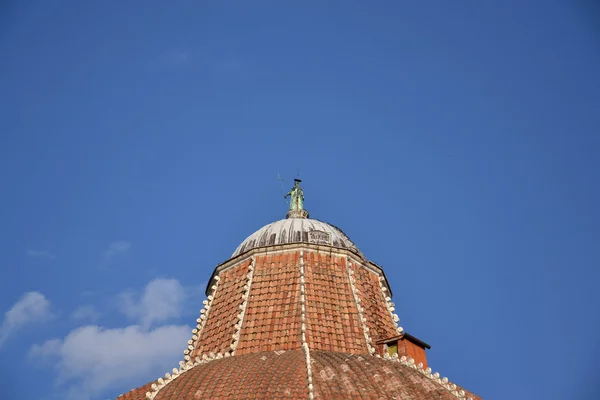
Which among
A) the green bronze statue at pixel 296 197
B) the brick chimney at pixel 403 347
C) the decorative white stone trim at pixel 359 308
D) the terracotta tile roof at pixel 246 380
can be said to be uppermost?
the green bronze statue at pixel 296 197

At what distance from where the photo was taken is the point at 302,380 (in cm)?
3150

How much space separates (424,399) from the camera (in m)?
32.0

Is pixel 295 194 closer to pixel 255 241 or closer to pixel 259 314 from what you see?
pixel 255 241

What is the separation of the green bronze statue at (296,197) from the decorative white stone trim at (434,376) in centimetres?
1118

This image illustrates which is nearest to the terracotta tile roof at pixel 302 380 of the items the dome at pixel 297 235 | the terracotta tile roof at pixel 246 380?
the terracotta tile roof at pixel 246 380

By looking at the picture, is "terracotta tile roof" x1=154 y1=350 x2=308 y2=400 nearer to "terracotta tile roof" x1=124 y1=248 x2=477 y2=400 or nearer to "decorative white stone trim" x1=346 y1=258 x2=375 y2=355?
"terracotta tile roof" x1=124 y1=248 x2=477 y2=400

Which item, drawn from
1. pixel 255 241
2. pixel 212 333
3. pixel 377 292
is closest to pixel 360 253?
pixel 377 292

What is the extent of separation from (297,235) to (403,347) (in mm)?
7790

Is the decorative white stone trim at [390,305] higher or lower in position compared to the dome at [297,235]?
lower

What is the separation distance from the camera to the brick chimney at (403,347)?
3716 cm

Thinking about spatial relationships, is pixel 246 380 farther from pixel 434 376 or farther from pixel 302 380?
pixel 434 376

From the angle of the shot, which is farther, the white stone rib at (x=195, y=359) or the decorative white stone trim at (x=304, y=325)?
the white stone rib at (x=195, y=359)

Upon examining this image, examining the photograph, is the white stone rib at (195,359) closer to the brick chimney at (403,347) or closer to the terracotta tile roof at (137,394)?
the terracotta tile roof at (137,394)

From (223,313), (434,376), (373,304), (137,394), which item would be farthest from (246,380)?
(373,304)
